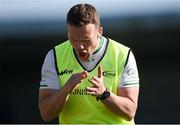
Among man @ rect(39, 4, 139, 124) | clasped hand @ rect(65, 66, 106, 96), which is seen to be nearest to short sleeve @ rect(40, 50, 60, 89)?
man @ rect(39, 4, 139, 124)

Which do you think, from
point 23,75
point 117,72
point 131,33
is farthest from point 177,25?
point 117,72

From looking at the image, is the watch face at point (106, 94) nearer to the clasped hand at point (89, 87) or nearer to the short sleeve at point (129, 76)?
the clasped hand at point (89, 87)

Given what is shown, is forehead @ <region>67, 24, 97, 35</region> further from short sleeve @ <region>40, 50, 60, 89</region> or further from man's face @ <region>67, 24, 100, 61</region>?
short sleeve @ <region>40, 50, 60, 89</region>

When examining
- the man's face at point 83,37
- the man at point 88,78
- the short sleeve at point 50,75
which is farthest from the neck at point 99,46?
the short sleeve at point 50,75

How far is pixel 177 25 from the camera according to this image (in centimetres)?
1431

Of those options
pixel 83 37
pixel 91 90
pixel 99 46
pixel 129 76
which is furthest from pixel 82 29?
pixel 129 76

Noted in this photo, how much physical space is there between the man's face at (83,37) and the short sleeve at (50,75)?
0.89 feet

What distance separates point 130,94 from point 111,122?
0.24 metres

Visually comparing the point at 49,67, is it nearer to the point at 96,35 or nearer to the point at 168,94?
the point at 96,35

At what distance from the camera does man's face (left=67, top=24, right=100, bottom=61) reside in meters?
5.83

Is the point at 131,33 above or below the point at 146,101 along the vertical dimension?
above

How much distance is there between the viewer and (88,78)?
600cm

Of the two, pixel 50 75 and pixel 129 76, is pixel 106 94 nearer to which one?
pixel 129 76

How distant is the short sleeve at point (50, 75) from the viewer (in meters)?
6.07
